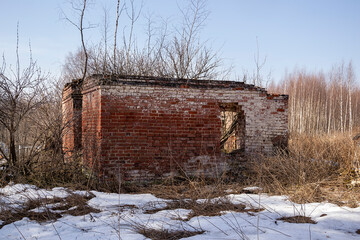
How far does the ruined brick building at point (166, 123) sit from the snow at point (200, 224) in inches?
74.6

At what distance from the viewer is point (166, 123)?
23.5ft

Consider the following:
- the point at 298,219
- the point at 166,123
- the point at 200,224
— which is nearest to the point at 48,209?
the point at 200,224

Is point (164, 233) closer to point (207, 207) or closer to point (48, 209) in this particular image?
point (207, 207)

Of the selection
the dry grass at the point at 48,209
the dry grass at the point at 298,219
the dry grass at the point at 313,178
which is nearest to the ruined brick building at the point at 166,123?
the dry grass at the point at 313,178

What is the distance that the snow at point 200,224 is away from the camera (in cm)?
363

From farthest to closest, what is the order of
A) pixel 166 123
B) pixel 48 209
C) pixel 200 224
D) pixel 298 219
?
pixel 166 123 → pixel 48 209 → pixel 298 219 → pixel 200 224

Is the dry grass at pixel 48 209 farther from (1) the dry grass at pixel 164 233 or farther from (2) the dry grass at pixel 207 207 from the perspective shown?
(1) the dry grass at pixel 164 233

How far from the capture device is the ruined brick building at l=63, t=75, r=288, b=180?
22.3 ft

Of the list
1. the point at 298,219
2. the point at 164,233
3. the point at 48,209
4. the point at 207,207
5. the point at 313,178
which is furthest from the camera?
the point at 313,178

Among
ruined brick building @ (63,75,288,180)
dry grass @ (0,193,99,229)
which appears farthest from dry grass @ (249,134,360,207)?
dry grass @ (0,193,99,229)

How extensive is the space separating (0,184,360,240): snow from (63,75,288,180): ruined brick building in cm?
189

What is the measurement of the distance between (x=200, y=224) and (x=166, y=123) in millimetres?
3430

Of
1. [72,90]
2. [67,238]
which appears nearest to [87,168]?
[72,90]

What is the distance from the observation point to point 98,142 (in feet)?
22.2
